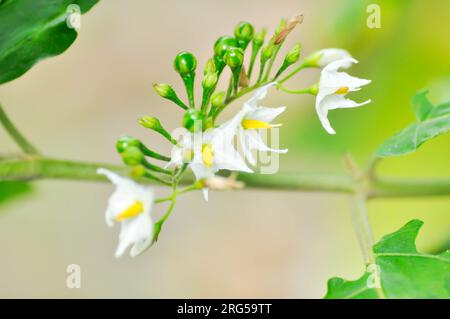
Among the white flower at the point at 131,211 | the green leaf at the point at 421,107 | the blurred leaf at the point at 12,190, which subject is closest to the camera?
the white flower at the point at 131,211

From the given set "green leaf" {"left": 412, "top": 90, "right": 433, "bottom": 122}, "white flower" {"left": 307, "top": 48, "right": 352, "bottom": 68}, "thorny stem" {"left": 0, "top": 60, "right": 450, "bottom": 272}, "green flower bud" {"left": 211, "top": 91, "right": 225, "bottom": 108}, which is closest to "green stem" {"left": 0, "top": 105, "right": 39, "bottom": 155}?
"thorny stem" {"left": 0, "top": 60, "right": 450, "bottom": 272}

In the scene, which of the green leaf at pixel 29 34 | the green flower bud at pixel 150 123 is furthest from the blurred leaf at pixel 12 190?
the green flower bud at pixel 150 123

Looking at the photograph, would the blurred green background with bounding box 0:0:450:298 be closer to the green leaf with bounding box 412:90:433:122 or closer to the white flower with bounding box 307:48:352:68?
the green leaf with bounding box 412:90:433:122

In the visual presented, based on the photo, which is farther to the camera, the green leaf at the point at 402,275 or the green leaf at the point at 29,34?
the green leaf at the point at 29,34

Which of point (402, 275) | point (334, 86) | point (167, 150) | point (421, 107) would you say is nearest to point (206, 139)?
point (334, 86)

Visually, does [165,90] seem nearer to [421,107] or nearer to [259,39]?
[259,39]

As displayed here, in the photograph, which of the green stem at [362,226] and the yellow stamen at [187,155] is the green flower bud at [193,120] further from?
the green stem at [362,226]
